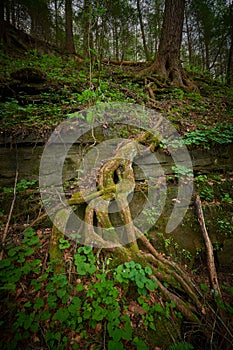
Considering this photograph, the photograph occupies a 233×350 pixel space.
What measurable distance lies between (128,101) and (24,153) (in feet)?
10.1

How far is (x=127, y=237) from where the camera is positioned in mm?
2291

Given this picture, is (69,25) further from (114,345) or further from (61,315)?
(114,345)

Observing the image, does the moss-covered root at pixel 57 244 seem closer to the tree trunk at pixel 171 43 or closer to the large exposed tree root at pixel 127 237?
the large exposed tree root at pixel 127 237

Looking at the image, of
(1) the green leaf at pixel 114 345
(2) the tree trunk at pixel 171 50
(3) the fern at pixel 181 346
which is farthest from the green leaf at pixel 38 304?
(2) the tree trunk at pixel 171 50

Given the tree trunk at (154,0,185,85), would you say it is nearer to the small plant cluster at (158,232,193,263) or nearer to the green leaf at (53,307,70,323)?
the small plant cluster at (158,232,193,263)

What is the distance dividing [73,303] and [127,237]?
3.20ft

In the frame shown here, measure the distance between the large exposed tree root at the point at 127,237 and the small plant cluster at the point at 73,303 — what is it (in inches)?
5.4

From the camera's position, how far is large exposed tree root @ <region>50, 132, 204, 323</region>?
1.94 meters

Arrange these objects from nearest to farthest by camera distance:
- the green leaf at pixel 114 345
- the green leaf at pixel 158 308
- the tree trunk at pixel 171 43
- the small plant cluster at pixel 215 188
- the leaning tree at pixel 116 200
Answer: the green leaf at pixel 114 345 → the green leaf at pixel 158 308 → the leaning tree at pixel 116 200 → the small plant cluster at pixel 215 188 → the tree trunk at pixel 171 43

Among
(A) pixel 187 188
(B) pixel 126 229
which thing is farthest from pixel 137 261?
(A) pixel 187 188

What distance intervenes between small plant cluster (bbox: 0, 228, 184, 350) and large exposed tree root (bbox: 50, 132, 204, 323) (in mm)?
138

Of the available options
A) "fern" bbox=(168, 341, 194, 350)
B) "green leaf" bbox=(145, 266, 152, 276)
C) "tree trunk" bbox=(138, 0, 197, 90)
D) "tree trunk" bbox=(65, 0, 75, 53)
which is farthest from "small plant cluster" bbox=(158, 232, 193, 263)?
"tree trunk" bbox=(65, 0, 75, 53)

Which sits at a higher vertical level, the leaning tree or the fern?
the leaning tree

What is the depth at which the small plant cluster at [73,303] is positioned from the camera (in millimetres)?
1435
